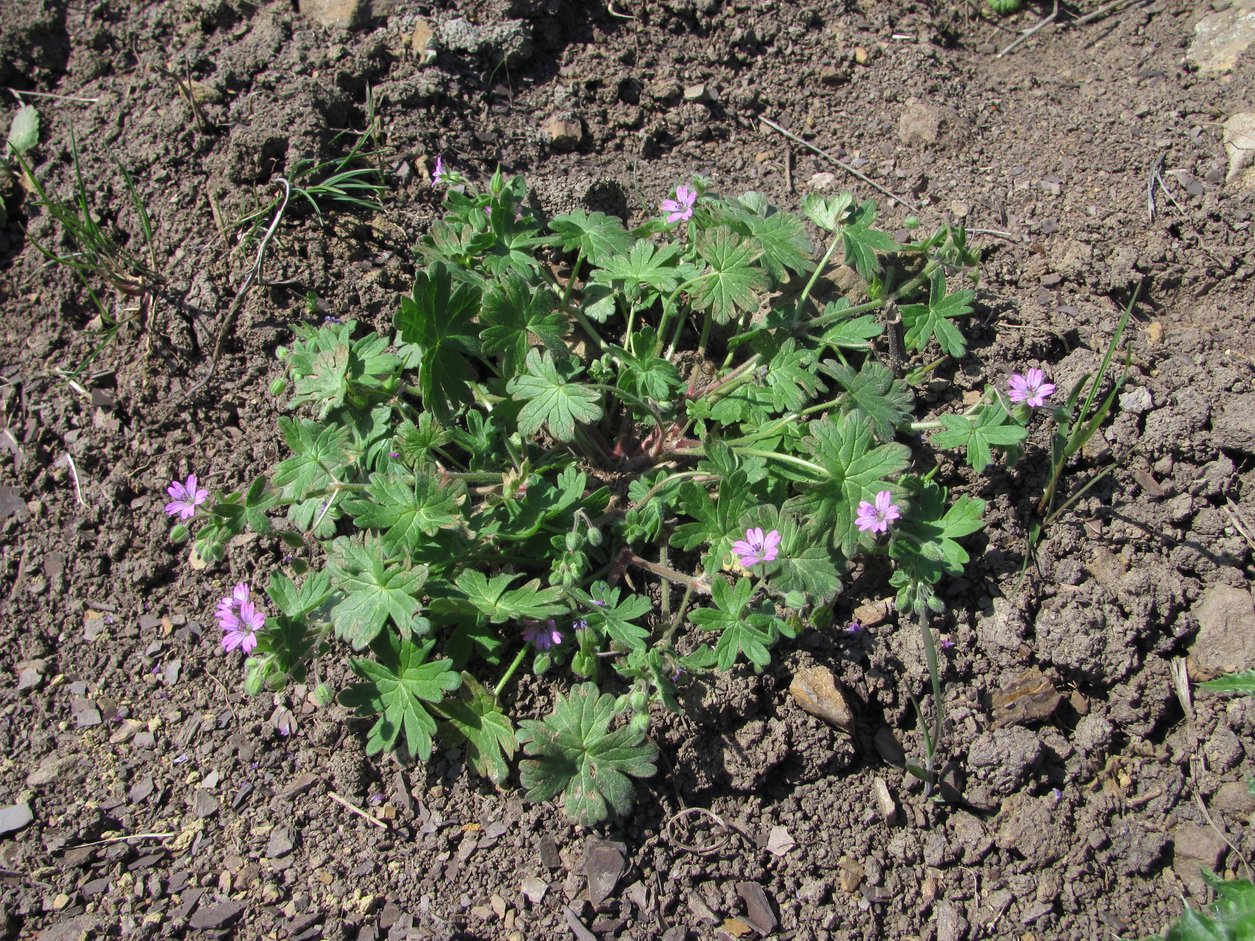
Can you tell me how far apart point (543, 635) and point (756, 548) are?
0.80 meters

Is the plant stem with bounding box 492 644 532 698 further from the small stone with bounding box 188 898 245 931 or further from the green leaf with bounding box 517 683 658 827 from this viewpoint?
the small stone with bounding box 188 898 245 931

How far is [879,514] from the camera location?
2.89 m

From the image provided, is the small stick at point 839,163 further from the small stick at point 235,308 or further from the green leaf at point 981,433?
the small stick at point 235,308

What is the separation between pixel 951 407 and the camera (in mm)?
3693

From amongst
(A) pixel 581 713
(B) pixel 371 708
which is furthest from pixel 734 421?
(B) pixel 371 708

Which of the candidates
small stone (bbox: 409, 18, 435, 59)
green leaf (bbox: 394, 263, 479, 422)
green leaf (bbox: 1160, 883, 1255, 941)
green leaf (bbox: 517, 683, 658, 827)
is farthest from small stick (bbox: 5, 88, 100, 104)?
green leaf (bbox: 1160, 883, 1255, 941)

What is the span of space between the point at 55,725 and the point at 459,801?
153 cm

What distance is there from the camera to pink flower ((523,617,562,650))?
3.14 m

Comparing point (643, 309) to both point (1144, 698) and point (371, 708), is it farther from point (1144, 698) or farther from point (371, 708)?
point (1144, 698)

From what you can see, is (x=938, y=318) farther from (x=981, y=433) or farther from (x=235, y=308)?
(x=235, y=308)

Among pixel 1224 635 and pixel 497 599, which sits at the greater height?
pixel 497 599

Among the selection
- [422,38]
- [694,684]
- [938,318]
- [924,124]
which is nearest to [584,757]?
[694,684]

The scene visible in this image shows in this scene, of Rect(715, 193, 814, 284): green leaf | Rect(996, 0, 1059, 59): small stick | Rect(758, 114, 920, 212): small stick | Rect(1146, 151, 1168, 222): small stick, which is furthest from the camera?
Rect(996, 0, 1059, 59): small stick

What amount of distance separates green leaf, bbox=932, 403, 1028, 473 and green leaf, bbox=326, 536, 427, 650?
6.12 ft
